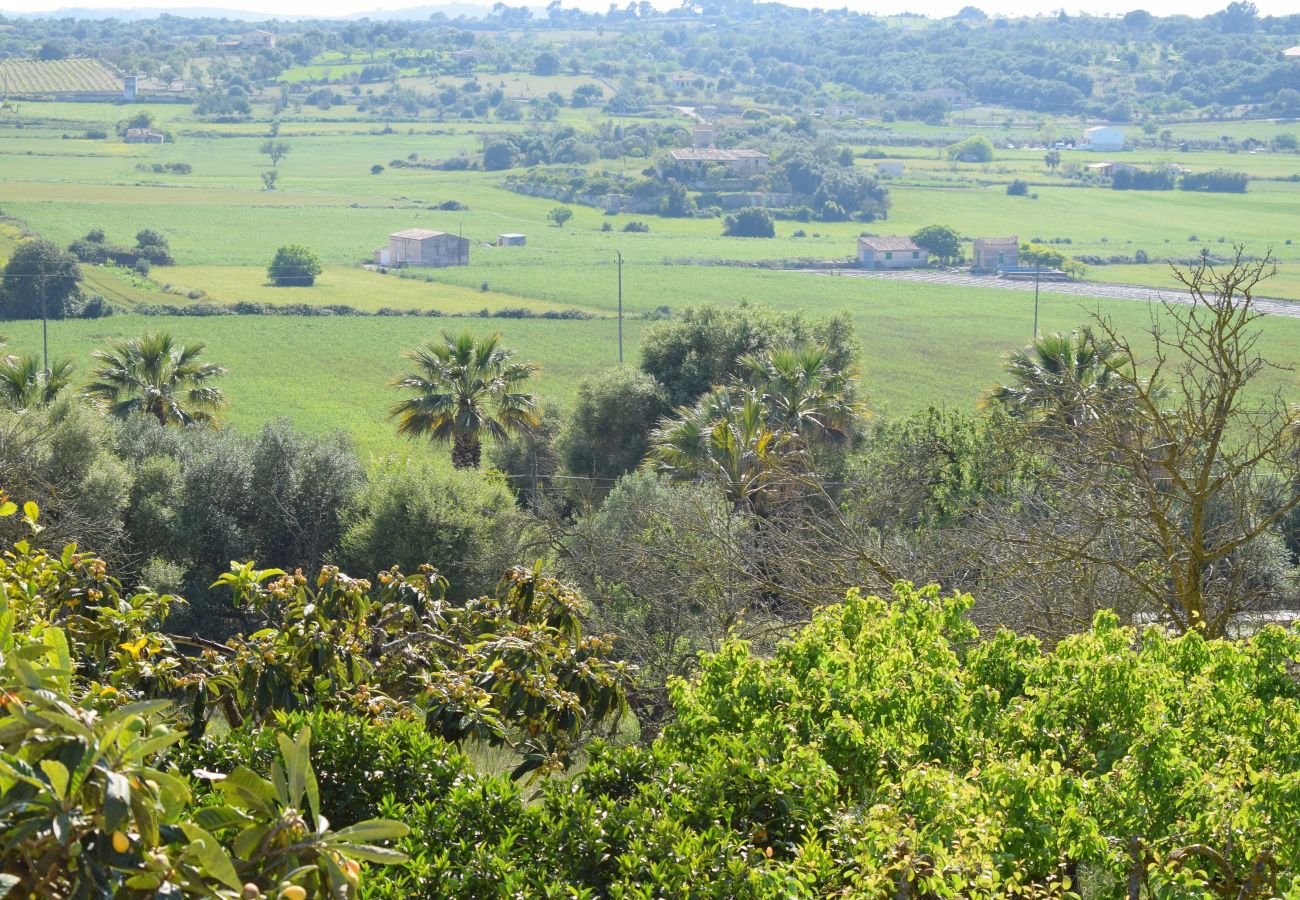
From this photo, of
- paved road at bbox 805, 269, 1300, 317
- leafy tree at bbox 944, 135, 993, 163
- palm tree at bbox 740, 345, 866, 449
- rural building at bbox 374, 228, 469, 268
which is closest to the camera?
palm tree at bbox 740, 345, 866, 449

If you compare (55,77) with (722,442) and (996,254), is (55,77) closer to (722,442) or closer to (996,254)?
(996,254)

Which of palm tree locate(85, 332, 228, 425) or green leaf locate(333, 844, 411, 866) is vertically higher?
green leaf locate(333, 844, 411, 866)

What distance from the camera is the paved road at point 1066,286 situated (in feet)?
261

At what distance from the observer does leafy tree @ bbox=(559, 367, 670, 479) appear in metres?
34.6

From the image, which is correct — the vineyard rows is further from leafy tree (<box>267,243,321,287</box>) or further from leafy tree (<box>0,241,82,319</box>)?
leafy tree (<box>0,241,82,319</box>)

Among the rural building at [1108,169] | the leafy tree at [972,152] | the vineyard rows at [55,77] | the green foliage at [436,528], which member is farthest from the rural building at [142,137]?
the green foliage at [436,528]

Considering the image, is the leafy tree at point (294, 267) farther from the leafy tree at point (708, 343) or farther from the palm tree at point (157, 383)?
the leafy tree at point (708, 343)

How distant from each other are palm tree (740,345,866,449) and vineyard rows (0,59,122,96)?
174m

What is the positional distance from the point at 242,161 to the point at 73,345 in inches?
3706

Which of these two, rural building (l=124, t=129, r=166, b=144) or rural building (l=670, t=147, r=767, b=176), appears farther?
rural building (l=124, t=129, r=166, b=144)

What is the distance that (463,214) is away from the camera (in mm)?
123188

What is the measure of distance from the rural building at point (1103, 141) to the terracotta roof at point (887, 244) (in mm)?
88279


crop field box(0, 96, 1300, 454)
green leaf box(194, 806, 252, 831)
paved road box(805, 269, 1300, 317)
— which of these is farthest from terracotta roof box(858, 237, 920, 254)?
green leaf box(194, 806, 252, 831)

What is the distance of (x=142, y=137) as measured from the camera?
154 metres
